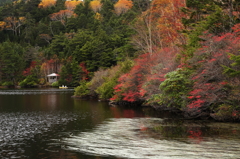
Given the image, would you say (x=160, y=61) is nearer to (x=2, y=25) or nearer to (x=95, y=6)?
(x=2, y=25)

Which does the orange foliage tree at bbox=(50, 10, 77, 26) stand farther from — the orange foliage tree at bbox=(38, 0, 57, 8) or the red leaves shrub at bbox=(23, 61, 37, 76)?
the red leaves shrub at bbox=(23, 61, 37, 76)

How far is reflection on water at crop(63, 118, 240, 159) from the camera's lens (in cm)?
1107

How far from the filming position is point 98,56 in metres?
71.6

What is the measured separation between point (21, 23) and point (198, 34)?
101 meters

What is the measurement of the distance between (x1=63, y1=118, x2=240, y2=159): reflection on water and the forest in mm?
3008

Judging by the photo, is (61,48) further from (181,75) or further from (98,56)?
(181,75)

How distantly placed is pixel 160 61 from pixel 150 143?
14921 millimetres

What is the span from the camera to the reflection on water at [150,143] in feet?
36.3

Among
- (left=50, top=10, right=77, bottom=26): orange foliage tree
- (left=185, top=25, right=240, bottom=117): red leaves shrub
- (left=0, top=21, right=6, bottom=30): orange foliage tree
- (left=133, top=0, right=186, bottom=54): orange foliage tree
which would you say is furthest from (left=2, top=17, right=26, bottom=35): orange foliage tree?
(left=185, top=25, right=240, bottom=117): red leaves shrub

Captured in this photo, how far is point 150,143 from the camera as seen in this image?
13.0m

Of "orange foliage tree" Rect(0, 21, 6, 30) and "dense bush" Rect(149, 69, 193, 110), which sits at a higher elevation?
"orange foliage tree" Rect(0, 21, 6, 30)

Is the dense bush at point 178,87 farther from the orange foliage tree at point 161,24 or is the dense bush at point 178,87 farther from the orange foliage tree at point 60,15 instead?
the orange foliage tree at point 60,15

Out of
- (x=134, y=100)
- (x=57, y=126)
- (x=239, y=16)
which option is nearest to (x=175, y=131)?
(x=57, y=126)

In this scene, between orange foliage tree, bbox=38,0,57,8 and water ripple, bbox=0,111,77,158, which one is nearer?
water ripple, bbox=0,111,77,158
